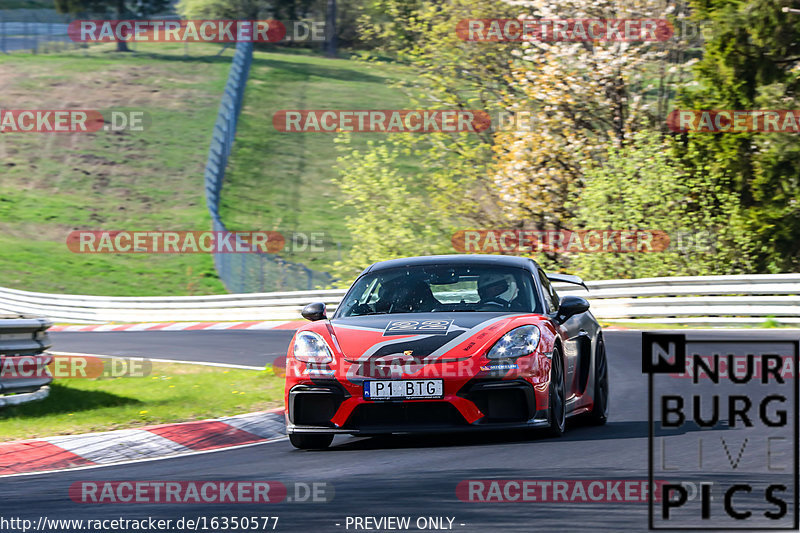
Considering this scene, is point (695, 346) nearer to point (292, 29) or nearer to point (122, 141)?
point (122, 141)

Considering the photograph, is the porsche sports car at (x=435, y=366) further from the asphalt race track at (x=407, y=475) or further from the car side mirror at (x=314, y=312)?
the asphalt race track at (x=407, y=475)

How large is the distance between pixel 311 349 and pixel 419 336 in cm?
76

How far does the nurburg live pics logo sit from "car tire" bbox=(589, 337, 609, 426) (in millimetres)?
423

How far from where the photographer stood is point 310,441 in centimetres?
830

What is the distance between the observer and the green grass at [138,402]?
32.0 ft

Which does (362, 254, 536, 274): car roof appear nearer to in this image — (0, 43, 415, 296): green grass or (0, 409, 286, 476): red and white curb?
(0, 409, 286, 476): red and white curb

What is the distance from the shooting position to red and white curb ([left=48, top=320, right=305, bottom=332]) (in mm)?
24250

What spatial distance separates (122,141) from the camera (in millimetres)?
54094

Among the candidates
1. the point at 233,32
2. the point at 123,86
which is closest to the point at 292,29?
the point at 233,32
